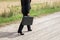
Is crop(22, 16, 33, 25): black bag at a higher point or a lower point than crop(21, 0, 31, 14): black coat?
lower

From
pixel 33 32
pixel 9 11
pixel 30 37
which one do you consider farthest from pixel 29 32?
pixel 9 11

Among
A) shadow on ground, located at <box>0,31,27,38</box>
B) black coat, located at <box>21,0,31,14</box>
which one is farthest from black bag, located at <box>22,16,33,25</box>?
shadow on ground, located at <box>0,31,27,38</box>

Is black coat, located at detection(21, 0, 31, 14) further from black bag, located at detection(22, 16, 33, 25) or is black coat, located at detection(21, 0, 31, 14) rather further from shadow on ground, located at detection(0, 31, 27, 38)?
shadow on ground, located at detection(0, 31, 27, 38)

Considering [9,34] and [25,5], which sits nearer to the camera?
[25,5]

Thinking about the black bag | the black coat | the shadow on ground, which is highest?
the black coat

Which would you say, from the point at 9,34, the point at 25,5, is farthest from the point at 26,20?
the point at 9,34

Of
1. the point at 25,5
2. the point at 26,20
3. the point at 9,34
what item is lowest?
the point at 9,34

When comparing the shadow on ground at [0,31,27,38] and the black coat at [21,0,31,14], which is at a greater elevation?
the black coat at [21,0,31,14]

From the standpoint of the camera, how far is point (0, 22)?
38.7 ft

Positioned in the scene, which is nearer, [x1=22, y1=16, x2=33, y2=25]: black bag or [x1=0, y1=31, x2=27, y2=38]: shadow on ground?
[x1=0, y1=31, x2=27, y2=38]: shadow on ground

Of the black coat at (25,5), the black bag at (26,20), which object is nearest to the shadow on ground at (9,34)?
the black bag at (26,20)

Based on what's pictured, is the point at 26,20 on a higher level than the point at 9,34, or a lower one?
higher

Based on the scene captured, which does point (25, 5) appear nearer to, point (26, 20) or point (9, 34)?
point (26, 20)

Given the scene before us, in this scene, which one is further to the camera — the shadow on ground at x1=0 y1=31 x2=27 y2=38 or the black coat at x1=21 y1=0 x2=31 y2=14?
the black coat at x1=21 y1=0 x2=31 y2=14
